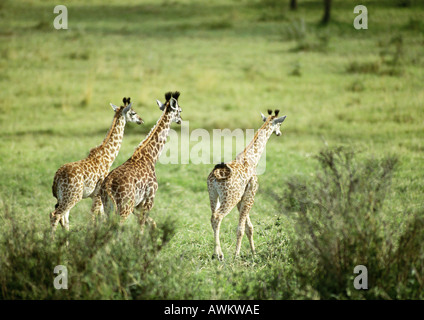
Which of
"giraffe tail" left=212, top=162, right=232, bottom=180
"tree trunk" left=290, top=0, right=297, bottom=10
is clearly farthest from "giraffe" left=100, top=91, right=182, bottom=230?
"tree trunk" left=290, top=0, right=297, bottom=10

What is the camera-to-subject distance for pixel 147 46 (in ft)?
75.0

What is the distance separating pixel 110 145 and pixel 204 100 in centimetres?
972

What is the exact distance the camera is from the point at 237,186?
7.05m

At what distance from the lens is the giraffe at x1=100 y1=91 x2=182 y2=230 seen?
6.75 meters

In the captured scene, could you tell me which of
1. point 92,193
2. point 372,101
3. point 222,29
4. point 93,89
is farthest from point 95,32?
point 92,193

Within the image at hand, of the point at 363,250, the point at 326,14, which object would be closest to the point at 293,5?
the point at 326,14

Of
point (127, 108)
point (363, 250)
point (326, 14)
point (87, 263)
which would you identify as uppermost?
point (326, 14)

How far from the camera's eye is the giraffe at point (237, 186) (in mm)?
6957

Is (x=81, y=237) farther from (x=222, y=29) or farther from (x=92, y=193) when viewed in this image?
(x=222, y=29)

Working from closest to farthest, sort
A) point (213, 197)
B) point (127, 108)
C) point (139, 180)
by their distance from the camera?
1. point (139, 180)
2. point (213, 197)
3. point (127, 108)

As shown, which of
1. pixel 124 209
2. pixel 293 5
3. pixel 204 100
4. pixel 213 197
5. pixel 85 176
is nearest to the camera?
pixel 124 209

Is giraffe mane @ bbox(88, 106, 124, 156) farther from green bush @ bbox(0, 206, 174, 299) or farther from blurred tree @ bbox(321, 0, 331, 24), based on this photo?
blurred tree @ bbox(321, 0, 331, 24)

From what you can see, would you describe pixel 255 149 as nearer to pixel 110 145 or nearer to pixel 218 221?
pixel 218 221

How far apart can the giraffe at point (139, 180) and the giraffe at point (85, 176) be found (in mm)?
496
